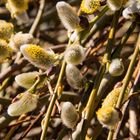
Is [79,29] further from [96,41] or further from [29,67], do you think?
[29,67]

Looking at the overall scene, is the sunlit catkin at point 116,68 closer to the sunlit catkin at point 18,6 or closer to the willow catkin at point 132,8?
the willow catkin at point 132,8

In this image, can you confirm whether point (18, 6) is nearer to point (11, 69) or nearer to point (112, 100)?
Result: point (11, 69)

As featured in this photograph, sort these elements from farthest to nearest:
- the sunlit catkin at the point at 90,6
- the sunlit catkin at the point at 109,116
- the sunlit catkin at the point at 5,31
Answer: the sunlit catkin at the point at 5,31 < the sunlit catkin at the point at 90,6 < the sunlit catkin at the point at 109,116

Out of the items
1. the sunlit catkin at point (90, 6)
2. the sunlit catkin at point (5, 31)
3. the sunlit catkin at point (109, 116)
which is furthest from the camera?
the sunlit catkin at point (5, 31)

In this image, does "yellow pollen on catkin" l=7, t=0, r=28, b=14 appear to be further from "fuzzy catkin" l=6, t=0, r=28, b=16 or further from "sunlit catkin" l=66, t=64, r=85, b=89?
"sunlit catkin" l=66, t=64, r=85, b=89

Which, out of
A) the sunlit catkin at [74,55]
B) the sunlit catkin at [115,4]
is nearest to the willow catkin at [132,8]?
the sunlit catkin at [115,4]

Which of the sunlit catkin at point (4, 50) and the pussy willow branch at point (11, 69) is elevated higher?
the sunlit catkin at point (4, 50)

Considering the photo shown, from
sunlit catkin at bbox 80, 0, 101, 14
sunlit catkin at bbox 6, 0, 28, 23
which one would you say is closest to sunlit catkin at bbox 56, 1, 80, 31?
sunlit catkin at bbox 80, 0, 101, 14
